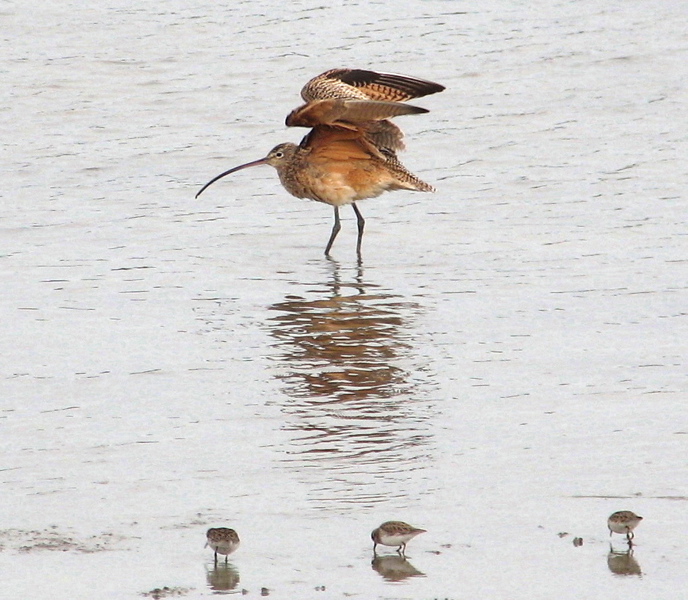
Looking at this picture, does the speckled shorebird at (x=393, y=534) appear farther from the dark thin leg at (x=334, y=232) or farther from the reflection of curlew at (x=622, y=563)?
the dark thin leg at (x=334, y=232)

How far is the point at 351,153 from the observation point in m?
10.8

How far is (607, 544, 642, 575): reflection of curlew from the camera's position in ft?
16.4

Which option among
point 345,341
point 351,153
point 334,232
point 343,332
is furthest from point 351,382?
point 351,153

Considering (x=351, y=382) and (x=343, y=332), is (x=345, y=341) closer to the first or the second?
(x=343, y=332)

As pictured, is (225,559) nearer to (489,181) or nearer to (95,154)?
(489,181)

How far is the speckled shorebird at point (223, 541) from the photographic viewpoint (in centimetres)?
491

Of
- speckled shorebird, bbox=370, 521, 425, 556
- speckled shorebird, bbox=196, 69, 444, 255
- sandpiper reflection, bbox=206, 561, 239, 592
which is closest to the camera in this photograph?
sandpiper reflection, bbox=206, 561, 239, 592

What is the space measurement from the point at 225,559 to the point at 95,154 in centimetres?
861

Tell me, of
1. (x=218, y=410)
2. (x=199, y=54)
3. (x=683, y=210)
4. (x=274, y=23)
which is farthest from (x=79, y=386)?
(x=274, y=23)

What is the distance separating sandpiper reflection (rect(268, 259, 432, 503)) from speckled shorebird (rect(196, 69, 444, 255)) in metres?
1.00

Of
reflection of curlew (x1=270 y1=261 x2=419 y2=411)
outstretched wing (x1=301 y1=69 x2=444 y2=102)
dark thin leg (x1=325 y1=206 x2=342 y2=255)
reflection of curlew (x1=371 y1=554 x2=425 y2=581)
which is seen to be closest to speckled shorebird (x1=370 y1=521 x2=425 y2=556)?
reflection of curlew (x1=371 y1=554 x2=425 y2=581)

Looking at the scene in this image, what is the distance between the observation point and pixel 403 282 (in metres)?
9.56

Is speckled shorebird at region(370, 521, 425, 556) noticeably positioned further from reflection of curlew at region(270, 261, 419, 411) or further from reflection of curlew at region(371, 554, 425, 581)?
reflection of curlew at region(270, 261, 419, 411)

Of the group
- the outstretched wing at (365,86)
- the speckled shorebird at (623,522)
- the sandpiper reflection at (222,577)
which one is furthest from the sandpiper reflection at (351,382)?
the outstretched wing at (365,86)
